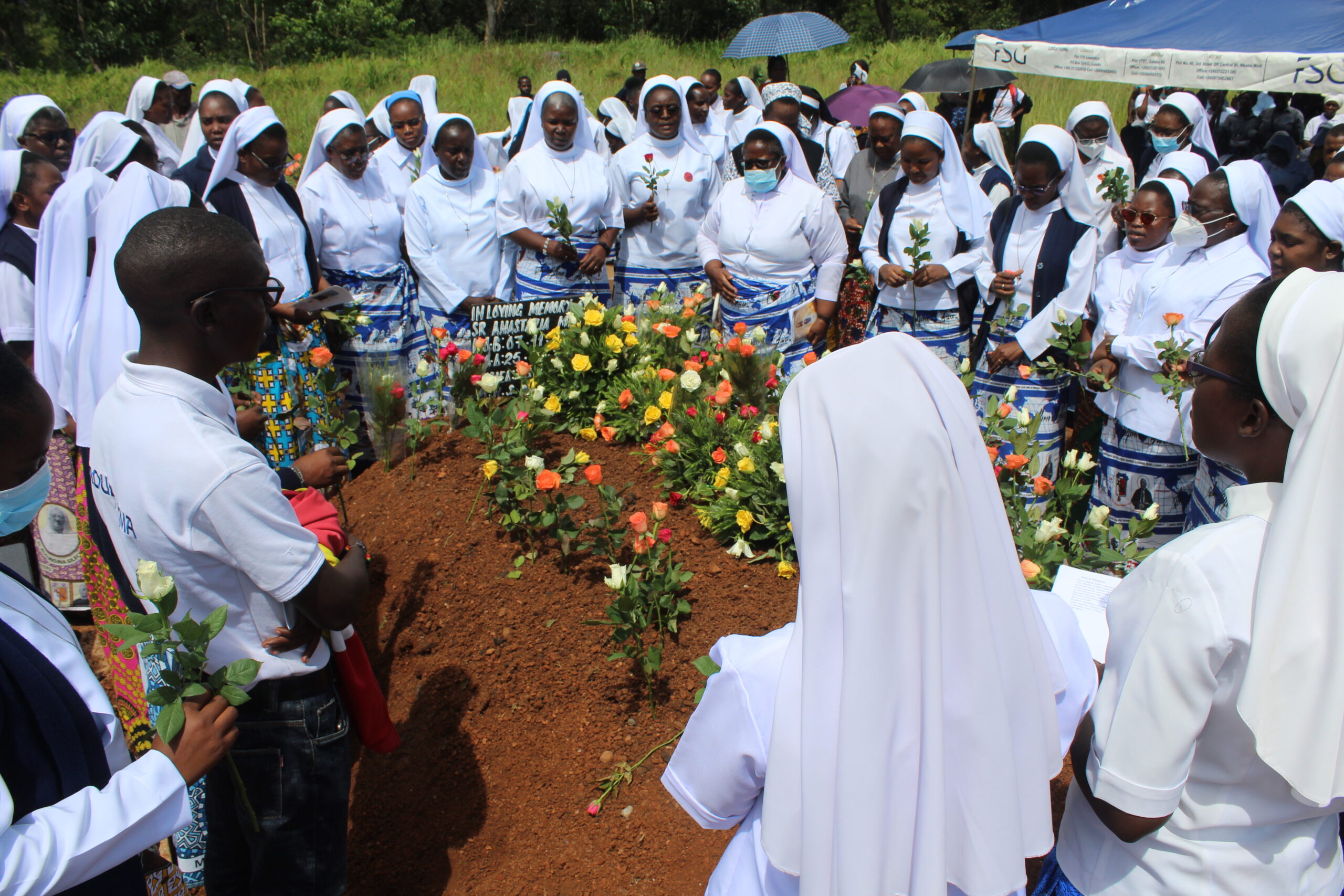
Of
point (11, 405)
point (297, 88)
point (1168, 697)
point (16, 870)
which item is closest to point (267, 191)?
point (11, 405)

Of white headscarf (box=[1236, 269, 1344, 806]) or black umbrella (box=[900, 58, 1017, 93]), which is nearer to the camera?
white headscarf (box=[1236, 269, 1344, 806])

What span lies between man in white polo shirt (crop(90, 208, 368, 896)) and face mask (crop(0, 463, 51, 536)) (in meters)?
0.18

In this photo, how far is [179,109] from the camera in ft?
28.1

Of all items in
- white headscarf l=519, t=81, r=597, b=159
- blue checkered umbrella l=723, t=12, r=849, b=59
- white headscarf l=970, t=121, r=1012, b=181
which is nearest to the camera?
white headscarf l=519, t=81, r=597, b=159

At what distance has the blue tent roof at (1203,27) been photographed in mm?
7137

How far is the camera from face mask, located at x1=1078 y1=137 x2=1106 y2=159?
615 cm

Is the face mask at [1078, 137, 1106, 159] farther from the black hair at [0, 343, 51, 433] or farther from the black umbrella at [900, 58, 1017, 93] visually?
the black hair at [0, 343, 51, 433]

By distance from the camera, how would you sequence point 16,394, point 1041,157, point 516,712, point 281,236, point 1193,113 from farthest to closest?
1. point 1193,113
2. point 281,236
3. point 1041,157
4. point 516,712
5. point 16,394

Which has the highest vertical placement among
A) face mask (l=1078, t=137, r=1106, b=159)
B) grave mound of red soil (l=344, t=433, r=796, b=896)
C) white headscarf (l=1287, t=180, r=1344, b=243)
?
face mask (l=1078, t=137, r=1106, b=159)

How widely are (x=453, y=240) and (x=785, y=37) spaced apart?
797cm

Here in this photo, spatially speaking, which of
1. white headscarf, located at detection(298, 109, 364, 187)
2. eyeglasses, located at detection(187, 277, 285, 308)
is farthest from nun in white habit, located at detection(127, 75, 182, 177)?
eyeglasses, located at detection(187, 277, 285, 308)

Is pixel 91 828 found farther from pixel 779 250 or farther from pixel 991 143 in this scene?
pixel 991 143

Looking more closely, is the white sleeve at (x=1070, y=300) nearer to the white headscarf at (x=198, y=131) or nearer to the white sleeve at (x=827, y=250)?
the white sleeve at (x=827, y=250)

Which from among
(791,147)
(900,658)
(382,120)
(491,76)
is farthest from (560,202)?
(491,76)
